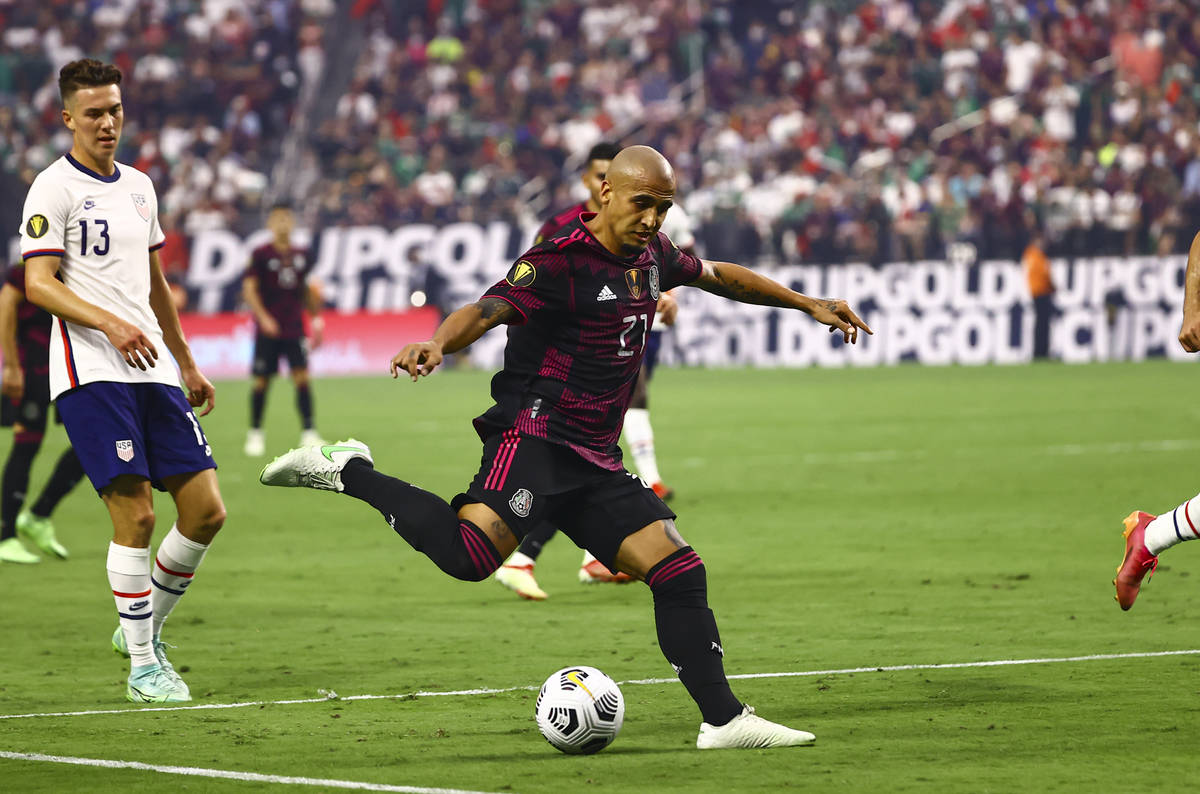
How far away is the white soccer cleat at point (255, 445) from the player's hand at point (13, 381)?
700 cm

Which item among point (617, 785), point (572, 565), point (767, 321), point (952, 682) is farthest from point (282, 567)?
point (767, 321)

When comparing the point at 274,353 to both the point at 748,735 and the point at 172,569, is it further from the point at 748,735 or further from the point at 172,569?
the point at 748,735

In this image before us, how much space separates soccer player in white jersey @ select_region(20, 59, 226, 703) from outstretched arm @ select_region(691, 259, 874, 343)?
208cm

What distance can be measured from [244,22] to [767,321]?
46.7 feet

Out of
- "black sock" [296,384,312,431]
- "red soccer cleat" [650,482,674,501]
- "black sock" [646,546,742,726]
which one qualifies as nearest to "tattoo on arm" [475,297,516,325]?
"black sock" [646,546,742,726]

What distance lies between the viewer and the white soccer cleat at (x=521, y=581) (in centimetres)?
939

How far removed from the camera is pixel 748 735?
574 cm

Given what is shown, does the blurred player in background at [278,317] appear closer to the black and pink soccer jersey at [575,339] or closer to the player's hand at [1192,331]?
the black and pink soccer jersey at [575,339]

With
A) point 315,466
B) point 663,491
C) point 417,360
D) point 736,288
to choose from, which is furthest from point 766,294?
point 663,491

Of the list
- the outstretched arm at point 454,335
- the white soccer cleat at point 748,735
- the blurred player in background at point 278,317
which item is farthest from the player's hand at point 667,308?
the blurred player in background at point 278,317

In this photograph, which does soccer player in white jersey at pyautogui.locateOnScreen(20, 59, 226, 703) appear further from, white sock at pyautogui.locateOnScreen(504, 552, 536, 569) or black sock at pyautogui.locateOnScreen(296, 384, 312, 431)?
black sock at pyautogui.locateOnScreen(296, 384, 312, 431)

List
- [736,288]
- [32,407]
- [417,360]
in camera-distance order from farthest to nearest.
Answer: [32,407]
[736,288]
[417,360]

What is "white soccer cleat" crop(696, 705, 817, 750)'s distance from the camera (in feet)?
18.8

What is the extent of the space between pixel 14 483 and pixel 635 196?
6.75 m
